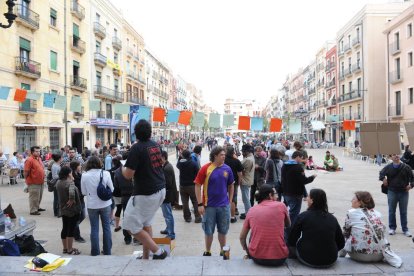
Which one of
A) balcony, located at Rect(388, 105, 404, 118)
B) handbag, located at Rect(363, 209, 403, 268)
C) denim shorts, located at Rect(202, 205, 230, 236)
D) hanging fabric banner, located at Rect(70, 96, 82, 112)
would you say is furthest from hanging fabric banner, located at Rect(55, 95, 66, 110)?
balcony, located at Rect(388, 105, 404, 118)

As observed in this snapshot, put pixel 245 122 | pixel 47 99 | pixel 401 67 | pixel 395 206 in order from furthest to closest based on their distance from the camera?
pixel 401 67 → pixel 47 99 → pixel 245 122 → pixel 395 206

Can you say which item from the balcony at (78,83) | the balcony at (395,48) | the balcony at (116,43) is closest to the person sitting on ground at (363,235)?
the balcony at (78,83)

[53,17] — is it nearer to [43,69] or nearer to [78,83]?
[43,69]

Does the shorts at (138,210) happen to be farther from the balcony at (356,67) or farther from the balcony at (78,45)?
the balcony at (356,67)

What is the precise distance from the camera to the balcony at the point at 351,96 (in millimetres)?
38969

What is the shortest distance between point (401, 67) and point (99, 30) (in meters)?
28.2

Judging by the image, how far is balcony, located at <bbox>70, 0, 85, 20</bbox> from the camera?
27.2 m

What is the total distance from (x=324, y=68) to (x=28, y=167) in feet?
170

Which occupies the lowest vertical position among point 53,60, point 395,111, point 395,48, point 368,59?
point 395,111

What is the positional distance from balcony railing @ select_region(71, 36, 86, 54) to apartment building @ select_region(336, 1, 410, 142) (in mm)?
29252

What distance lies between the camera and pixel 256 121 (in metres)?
15.7

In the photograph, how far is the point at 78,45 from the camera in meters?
28.2

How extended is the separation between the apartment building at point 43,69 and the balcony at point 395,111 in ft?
89.5

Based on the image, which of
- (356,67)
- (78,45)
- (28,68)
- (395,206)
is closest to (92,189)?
(395,206)
